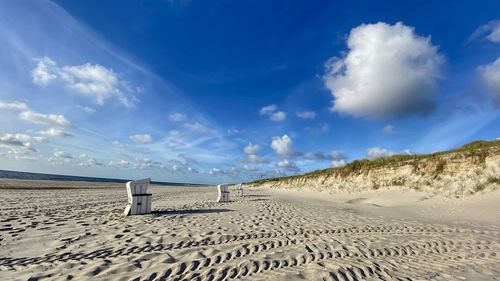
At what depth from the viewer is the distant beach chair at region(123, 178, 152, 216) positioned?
1084 cm

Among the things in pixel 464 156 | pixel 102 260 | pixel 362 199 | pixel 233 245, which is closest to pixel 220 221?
pixel 233 245

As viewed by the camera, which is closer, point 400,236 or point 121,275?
point 121,275

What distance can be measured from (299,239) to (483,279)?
12.5 ft

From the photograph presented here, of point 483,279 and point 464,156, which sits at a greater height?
point 464,156

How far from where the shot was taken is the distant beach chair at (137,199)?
1084 centimetres

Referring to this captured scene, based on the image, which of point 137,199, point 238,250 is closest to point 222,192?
point 137,199

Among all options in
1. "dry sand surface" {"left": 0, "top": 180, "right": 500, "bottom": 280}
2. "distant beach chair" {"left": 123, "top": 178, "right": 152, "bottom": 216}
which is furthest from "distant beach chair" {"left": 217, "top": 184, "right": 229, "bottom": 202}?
"dry sand surface" {"left": 0, "top": 180, "right": 500, "bottom": 280}

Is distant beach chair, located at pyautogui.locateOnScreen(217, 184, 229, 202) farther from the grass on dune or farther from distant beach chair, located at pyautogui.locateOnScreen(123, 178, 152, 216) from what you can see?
the grass on dune

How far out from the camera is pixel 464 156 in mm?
18516

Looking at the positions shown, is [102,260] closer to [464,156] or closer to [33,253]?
[33,253]

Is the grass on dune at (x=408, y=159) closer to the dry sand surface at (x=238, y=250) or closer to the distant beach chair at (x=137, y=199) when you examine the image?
the dry sand surface at (x=238, y=250)

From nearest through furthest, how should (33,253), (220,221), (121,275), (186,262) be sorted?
(121,275) → (186,262) → (33,253) → (220,221)

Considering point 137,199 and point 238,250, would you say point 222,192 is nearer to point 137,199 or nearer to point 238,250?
point 137,199

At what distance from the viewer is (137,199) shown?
10992 mm
